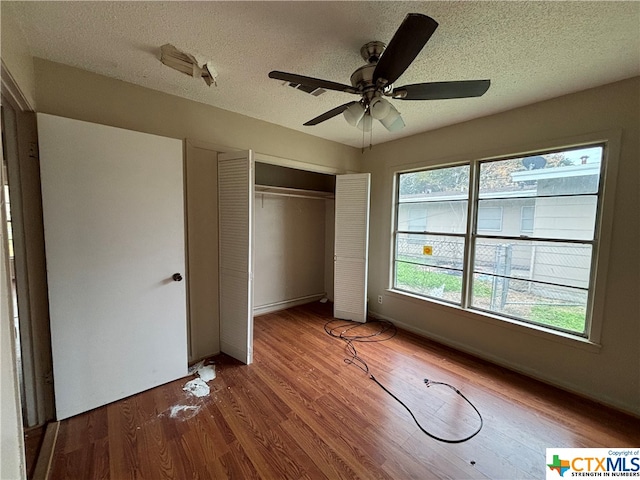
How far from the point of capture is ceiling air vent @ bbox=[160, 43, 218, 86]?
5.53 feet

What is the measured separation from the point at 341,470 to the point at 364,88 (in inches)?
89.9

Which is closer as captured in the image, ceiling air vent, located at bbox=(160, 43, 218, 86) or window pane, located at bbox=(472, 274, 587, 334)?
ceiling air vent, located at bbox=(160, 43, 218, 86)

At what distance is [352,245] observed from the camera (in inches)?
141

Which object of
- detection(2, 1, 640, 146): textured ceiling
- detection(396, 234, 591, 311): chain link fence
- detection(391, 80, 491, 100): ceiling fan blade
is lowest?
detection(396, 234, 591, 311): chain link fence

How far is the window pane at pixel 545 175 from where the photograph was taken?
2166 mm

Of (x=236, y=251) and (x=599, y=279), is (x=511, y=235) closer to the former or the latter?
(x=599, y=279)

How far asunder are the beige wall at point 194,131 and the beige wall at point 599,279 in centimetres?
210

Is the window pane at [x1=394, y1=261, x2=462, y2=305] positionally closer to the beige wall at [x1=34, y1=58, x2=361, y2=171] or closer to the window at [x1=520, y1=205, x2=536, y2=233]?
the window at [x1=520, y1=205, x2=536, y2=233]

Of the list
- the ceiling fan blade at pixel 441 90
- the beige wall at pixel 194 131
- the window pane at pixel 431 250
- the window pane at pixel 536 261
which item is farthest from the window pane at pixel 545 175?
the beige wall at pixel 194 131

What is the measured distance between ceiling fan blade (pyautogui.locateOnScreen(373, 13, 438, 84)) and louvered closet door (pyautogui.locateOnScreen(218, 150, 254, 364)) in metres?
1.36

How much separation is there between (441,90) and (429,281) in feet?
7.60

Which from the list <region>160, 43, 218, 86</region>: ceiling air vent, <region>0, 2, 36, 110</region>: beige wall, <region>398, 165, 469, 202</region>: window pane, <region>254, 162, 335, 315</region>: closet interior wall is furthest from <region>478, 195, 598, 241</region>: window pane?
<region>0, 2, 36, 110</region>: beige wall

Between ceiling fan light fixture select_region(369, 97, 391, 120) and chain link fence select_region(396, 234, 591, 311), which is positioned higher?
ceiling fan light fixture select_region(369, 97, 391, 120)

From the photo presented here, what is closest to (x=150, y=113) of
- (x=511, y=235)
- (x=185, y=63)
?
(x=185, y=63)
